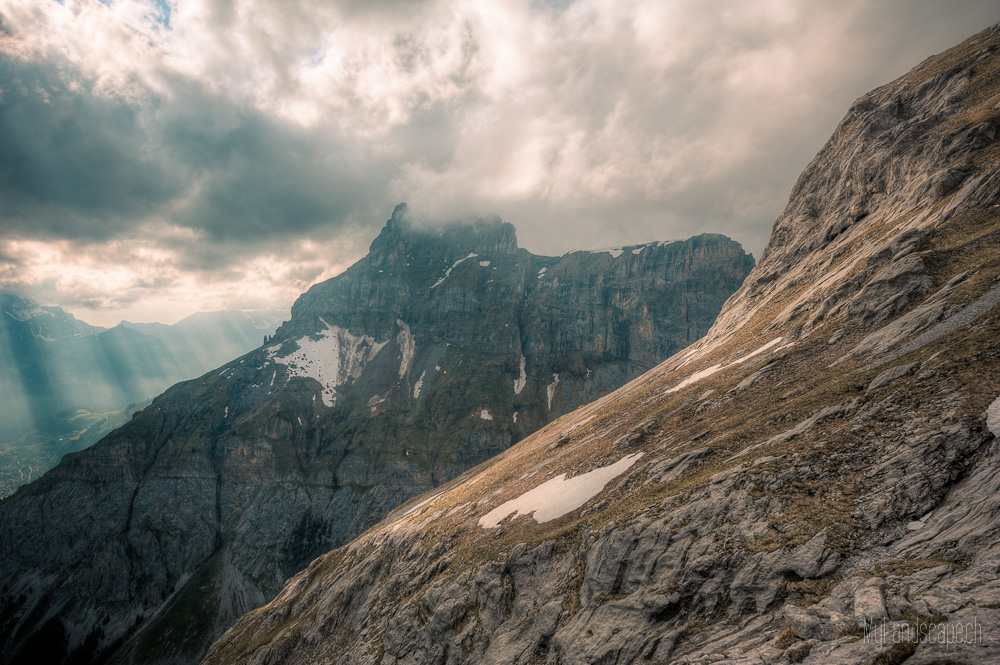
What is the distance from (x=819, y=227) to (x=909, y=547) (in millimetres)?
69193

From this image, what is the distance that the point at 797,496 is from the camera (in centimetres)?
2106

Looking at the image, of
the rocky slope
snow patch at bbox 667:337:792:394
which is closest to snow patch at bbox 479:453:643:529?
the rocky slope

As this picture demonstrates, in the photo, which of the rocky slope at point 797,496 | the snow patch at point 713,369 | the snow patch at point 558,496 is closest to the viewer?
the rocky slope at point 797,496

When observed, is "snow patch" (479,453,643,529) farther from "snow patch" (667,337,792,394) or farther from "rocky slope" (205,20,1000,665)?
"snow patch" (667,337,792,394)

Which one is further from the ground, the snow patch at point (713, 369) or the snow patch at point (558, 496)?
the snow patch at point (713, 369)

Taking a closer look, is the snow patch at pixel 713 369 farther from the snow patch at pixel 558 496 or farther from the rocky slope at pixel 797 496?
the snow patch at pixel 558 496

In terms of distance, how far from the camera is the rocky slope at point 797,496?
15438mm

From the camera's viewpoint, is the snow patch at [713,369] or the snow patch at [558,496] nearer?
the snow patch at [558,496]

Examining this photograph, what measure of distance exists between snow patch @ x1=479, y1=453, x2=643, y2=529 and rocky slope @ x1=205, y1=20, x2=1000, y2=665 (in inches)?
13.3

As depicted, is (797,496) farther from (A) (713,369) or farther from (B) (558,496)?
(A) (713,369)

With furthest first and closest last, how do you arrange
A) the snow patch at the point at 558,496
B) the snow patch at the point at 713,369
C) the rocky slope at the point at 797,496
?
the snow patch at the point at 713,369, the snow patch at the point at 558,496, the rocky slope at the point at 797,496

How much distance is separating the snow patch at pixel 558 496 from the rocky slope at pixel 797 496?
13.3 inches

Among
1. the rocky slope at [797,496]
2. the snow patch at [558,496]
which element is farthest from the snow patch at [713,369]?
the snow patch at [558,496]

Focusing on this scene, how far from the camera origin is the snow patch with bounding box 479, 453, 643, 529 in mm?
36434
